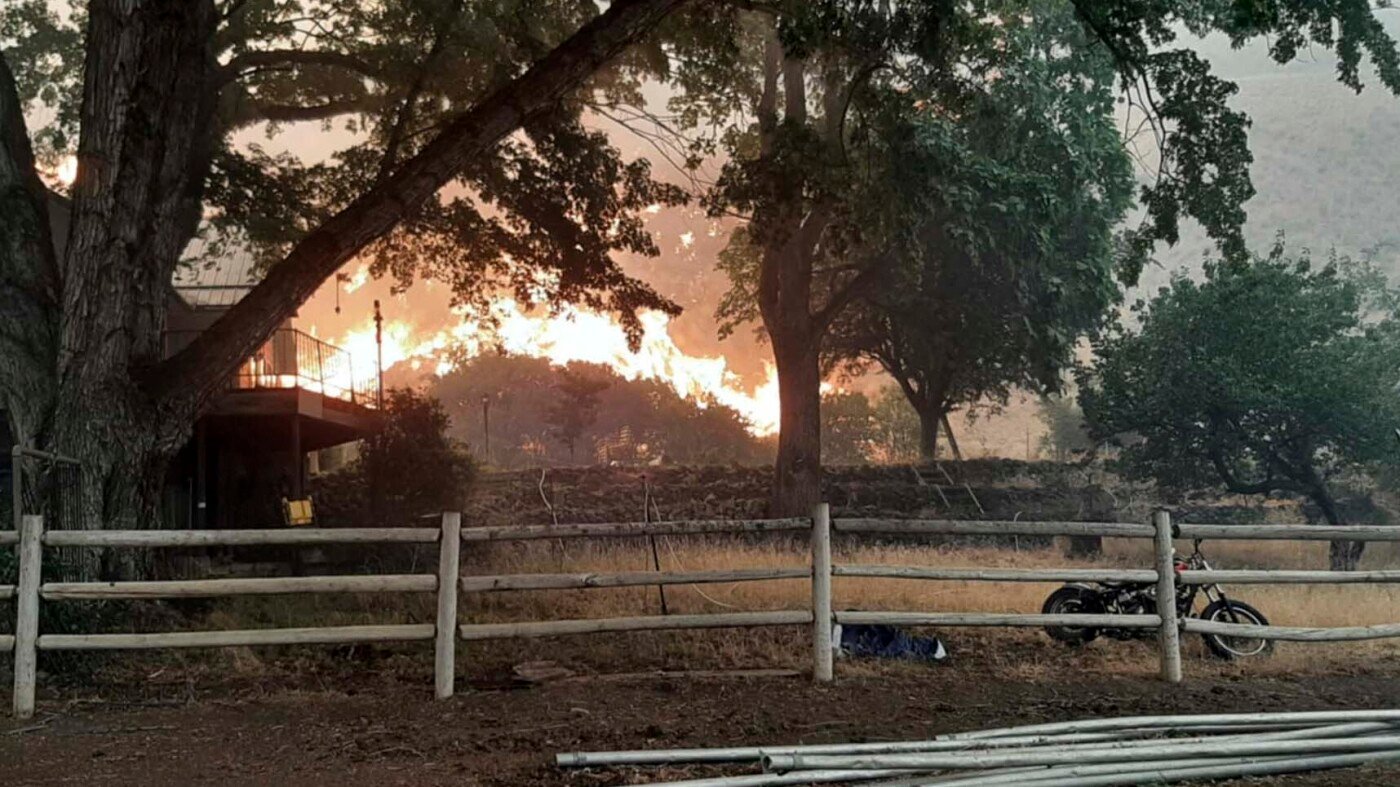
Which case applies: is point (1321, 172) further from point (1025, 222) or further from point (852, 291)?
point (1025, 222)

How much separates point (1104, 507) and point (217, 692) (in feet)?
85.6

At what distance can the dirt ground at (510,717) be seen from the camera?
6145 millimetres

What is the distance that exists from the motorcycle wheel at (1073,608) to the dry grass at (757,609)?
0.15m

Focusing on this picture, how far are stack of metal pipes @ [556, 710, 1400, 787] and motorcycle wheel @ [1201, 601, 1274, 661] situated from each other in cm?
307

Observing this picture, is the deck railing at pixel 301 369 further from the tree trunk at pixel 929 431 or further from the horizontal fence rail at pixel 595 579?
Result: the tree trunk at pixel 929 431

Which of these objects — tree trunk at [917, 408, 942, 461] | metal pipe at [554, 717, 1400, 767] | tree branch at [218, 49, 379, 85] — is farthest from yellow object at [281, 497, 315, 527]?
tree trunk at [917, 408, 942, 461]

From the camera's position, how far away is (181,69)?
1084 cm

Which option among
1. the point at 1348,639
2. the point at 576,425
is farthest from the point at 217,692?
the point at 576,425

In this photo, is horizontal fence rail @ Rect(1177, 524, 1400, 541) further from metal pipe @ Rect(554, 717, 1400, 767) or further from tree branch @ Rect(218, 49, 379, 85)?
tree branch @ Rect(218, 49, 379, 85)

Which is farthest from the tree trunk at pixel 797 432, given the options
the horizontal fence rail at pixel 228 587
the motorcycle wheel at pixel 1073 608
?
the horizontal fence rail at pixel 228 587

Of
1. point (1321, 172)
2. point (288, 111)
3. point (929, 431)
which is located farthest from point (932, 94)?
point (1321, 172)

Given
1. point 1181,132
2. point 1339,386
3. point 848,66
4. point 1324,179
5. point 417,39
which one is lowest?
point 1339,386

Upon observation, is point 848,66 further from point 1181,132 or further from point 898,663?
point 898,663

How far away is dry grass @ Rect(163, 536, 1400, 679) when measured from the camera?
918cm
